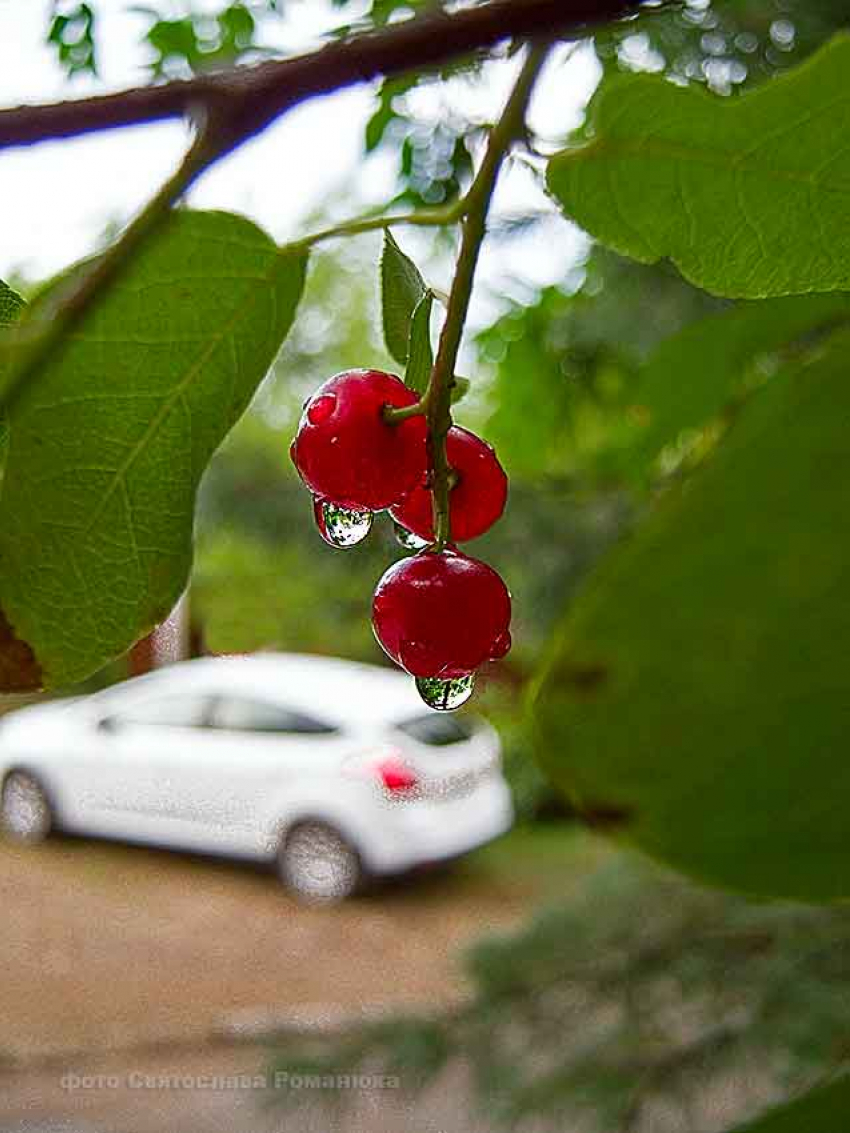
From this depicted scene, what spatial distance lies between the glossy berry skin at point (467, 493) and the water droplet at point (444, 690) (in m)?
0.04

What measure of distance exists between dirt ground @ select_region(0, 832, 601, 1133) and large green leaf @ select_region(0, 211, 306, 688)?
276 cm

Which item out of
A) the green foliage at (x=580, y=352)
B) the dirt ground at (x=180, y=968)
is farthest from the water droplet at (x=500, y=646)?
the dirt ground at (x=180, y=968)

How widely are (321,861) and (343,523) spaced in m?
3.24

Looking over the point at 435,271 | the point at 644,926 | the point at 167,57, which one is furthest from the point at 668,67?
the point at 644,926

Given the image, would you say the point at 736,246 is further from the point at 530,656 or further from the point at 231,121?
the point at 530,656

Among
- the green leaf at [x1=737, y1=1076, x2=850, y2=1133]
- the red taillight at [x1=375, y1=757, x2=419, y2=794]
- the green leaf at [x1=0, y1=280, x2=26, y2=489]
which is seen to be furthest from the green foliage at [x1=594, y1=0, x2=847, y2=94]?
the red taillight at [x1=375, y1=757, x2=419, y2=794]

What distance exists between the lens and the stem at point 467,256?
1.00 feet

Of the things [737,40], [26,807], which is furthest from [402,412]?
[26,807]

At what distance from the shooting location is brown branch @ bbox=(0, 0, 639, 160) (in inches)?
8.3

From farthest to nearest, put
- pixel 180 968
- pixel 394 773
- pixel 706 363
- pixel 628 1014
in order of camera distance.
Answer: pixel 180 968 < pixel 394 773 < pixel 628 1014 < pixel 706 363

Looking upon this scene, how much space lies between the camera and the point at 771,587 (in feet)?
0.43

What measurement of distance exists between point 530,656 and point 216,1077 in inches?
47.3

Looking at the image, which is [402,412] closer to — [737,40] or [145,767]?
Result: [737,40]

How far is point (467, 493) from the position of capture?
0.41m
